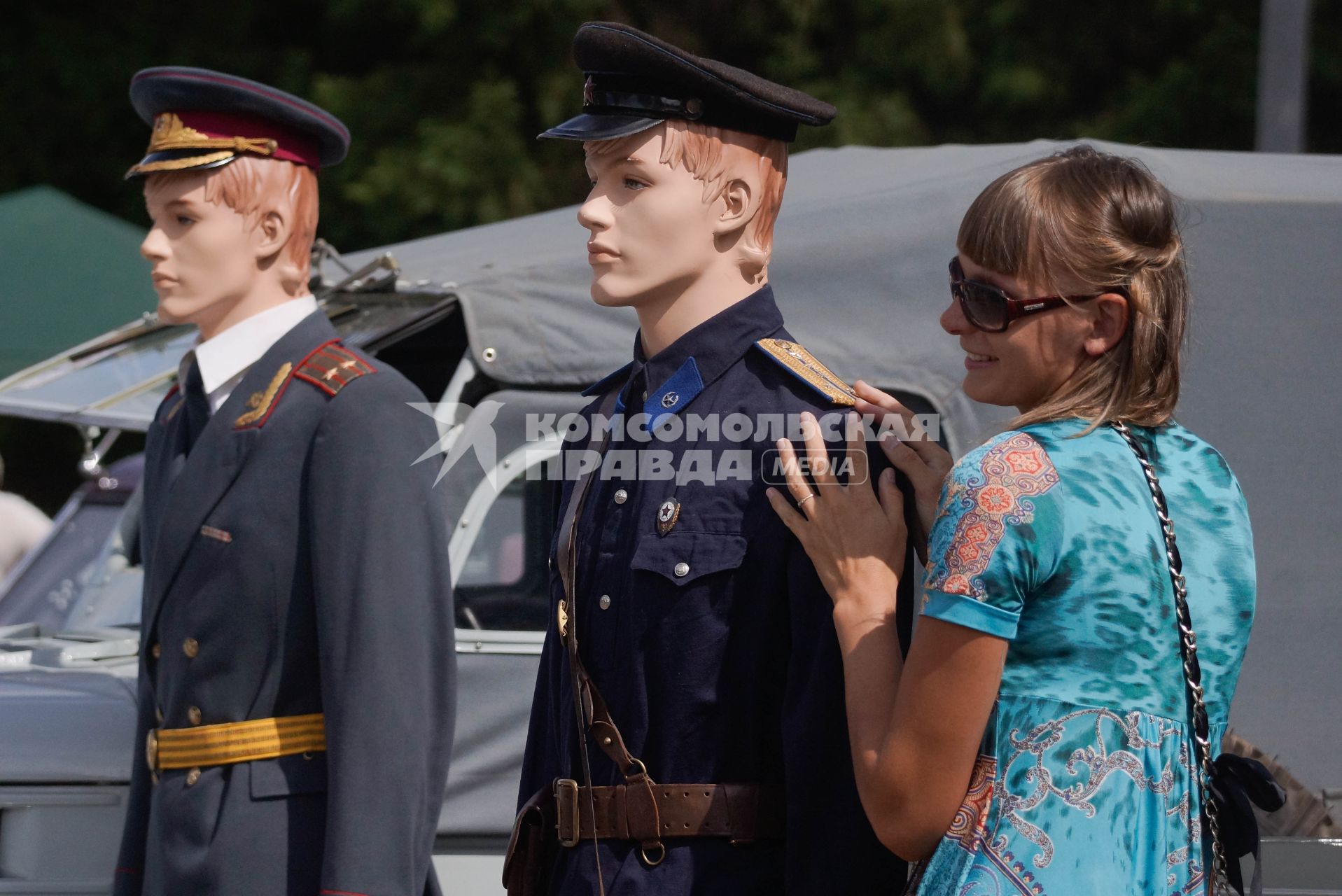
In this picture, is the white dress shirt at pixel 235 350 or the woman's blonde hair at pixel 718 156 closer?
the woman's blonde hair at pixel 718 156

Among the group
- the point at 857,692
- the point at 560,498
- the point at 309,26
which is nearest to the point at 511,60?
the point at 309,26

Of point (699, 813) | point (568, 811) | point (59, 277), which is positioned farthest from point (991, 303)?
point (59, 277)

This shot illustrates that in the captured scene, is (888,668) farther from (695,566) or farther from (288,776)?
(288,776)

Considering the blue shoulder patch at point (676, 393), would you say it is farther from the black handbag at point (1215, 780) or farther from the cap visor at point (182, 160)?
the cap visor at point (182, 160)

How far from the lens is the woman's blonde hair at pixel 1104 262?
5.53ft

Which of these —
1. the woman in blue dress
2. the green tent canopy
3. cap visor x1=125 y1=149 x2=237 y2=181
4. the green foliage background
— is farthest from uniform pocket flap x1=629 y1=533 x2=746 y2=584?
the green foliage background

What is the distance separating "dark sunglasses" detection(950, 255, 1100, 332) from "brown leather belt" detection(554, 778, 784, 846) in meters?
0.60

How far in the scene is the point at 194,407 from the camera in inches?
103

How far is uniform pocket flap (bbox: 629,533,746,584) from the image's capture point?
1888 millimetres

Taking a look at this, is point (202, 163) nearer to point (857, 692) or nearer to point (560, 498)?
point (560, 498)

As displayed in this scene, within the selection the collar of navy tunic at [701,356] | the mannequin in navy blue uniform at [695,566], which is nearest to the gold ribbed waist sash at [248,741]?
the mannequin in navy blue uniform at [695,566]

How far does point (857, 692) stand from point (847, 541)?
17 cm

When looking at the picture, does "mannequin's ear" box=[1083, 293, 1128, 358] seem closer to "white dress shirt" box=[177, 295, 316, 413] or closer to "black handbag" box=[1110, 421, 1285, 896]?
"black handbag" box=[1110, 421, 1285, 896]

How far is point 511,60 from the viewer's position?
10.1m
